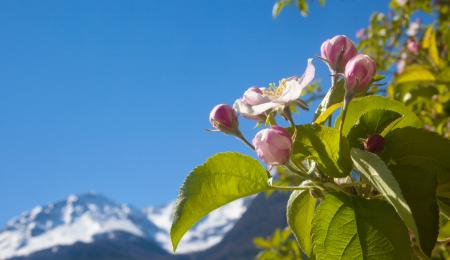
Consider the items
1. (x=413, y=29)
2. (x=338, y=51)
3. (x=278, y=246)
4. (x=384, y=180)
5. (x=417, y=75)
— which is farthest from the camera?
(x=413, y=29)

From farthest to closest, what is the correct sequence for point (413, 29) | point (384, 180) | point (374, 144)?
point (413, 29) → point (374, 144) → point (384, 180)

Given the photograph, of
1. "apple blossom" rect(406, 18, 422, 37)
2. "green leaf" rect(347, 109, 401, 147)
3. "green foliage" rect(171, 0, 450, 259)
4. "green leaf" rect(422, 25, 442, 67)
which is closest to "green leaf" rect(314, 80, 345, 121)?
"green foliage" rect(171, 0, 450, 259)

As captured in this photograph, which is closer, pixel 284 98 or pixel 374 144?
pixel 374 144

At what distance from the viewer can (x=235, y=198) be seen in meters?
0.92

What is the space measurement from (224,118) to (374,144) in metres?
0.32

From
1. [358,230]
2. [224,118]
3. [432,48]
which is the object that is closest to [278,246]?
[432,48]

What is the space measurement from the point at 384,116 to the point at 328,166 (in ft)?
0.40

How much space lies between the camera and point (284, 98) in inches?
36.8

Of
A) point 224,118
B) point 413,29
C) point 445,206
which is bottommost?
point 445,206

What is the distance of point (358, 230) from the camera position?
783mm

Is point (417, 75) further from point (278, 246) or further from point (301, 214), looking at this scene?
point (278, 246)

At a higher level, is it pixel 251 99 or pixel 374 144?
pixel 251 99

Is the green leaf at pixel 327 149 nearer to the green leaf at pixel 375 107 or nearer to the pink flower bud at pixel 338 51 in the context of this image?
the green leaf at pixel 375 107

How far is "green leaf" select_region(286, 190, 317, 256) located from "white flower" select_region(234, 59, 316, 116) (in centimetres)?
14
